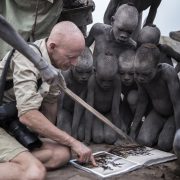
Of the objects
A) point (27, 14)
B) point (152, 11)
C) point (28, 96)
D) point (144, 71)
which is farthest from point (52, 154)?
point (152, 11)

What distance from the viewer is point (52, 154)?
379 cm

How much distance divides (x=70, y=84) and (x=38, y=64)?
2433mm

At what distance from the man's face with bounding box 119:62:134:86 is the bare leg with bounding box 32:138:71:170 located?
1628mm

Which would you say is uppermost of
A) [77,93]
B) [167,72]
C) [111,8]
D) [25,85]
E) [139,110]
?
[111,8]

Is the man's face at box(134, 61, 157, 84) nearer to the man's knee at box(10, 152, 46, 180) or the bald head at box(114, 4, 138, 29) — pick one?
the bald head at box(114, 4, 138, 29)

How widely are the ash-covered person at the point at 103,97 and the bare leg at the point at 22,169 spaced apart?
1.68 m

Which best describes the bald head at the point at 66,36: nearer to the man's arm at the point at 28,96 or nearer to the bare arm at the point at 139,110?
the man's arm at the point at 28,96

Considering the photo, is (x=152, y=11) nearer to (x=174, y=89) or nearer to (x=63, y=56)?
(x=174, y=89)

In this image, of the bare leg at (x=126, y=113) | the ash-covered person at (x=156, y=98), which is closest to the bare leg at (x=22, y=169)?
the ash-covered person at (x=156, y=98)

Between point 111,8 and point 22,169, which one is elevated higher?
point 111,8

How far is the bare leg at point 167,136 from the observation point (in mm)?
4844

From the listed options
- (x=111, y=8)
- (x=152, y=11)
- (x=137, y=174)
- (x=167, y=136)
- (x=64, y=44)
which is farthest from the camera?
(x=152, y=11)

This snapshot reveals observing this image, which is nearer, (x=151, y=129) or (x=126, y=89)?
(x=151, y=129)

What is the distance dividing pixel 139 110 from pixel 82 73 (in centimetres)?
80
